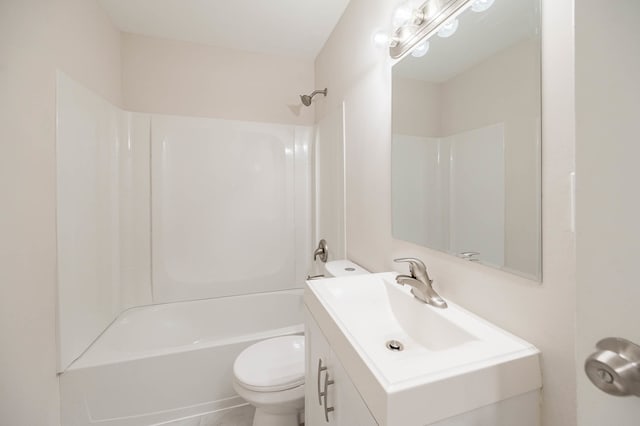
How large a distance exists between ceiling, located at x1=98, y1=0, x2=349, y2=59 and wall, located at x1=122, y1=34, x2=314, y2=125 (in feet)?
0.31

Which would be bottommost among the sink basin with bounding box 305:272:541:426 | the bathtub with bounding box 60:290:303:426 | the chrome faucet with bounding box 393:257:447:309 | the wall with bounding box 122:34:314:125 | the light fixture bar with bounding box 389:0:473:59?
the bathtub with bounding box 60:290:303:426

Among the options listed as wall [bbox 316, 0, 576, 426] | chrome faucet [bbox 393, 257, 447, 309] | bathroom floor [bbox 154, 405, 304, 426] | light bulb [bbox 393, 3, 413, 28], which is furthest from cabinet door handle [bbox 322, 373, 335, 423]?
light bulb [bbox 393, 3, 413, 28]

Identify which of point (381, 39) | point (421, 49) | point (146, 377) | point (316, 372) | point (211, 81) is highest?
point (211, 81)

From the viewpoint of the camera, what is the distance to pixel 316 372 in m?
0.92

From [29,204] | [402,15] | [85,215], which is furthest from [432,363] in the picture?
[85,215]

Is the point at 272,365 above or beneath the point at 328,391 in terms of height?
beneath

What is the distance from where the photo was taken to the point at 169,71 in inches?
80.4

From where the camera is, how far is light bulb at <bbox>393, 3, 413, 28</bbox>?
1036mm

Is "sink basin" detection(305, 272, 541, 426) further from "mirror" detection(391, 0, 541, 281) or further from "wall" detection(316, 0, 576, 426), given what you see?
"mirror" detection(391, 0, 541, 281)

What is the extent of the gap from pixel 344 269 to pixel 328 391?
71cm

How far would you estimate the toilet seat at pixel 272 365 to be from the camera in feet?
3.96

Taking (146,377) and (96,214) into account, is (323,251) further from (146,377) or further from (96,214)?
(96,214)

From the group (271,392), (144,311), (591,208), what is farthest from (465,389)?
(144,311)

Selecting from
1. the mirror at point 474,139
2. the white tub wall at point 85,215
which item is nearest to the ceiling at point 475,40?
the mirror at point 474,139
